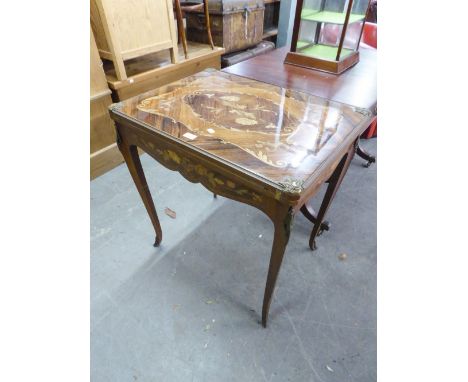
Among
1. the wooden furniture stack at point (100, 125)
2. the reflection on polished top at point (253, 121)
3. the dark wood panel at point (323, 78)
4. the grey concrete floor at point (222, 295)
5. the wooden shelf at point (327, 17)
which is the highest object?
the wooden shelf at point (327, 17)

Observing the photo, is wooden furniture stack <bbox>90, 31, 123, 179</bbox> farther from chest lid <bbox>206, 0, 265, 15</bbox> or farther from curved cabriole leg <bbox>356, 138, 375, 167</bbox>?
curved cabriole leg <bbox>356, 138, 375, 167</bbox>

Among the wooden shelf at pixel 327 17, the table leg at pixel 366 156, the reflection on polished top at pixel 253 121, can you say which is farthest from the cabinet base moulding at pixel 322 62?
the table leg at pixel 366 156

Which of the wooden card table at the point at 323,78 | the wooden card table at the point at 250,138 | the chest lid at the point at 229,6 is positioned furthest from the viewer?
the chest lid at the point at 229,6

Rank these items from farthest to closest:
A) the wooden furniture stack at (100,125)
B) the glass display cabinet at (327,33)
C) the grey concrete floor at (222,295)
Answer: the wooden furniture stack at (100,125)
the glass display cabinet at (327,33)
the grey concrete floor at (222,295)

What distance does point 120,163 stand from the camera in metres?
1.92

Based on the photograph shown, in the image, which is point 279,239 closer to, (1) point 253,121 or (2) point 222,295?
(1) point 253,121

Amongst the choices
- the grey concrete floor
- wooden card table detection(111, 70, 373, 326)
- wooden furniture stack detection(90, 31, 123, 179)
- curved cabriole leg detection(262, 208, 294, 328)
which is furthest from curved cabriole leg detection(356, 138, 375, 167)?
wooden furniture stack detection(90, 31, 123, 179)

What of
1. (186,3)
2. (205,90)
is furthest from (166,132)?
(186,3)

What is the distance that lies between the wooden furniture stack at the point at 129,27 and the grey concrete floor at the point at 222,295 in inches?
30.9

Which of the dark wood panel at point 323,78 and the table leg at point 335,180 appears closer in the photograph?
the table leg at point 335,180

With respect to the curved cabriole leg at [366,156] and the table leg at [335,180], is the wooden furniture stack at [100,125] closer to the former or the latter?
the table leg at [335,180]

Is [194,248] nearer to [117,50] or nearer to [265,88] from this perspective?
[265,88]

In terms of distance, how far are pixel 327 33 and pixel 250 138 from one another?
1.06 m

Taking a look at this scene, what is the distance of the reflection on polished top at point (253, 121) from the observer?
0.72 m
